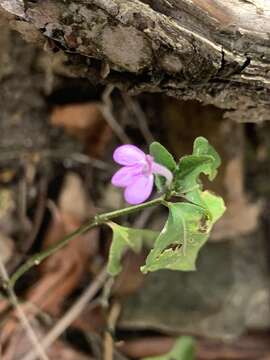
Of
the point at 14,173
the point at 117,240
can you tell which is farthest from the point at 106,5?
the point at 14,173

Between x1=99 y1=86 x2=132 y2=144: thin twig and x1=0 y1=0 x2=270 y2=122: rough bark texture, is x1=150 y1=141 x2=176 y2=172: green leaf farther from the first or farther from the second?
x1=99 y1=86 x2=132 y2=144: thin twig

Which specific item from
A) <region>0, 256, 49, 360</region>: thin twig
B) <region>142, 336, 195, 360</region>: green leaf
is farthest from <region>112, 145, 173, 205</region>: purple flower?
<region>142, 336, 195, 360</region>: green leaf

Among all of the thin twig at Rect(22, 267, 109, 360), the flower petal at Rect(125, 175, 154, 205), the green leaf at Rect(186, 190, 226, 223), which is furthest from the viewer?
the thin twig at Rect(22, 267, 109, 360)

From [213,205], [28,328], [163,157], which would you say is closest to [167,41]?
[163,157]

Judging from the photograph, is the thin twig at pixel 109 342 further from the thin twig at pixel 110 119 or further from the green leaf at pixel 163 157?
the green leaf at pixel 163 157

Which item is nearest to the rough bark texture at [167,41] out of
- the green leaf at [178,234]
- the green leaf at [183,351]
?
the green leaf at [178,234]

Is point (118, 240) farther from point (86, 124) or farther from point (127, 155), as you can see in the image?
point (86, 124)
